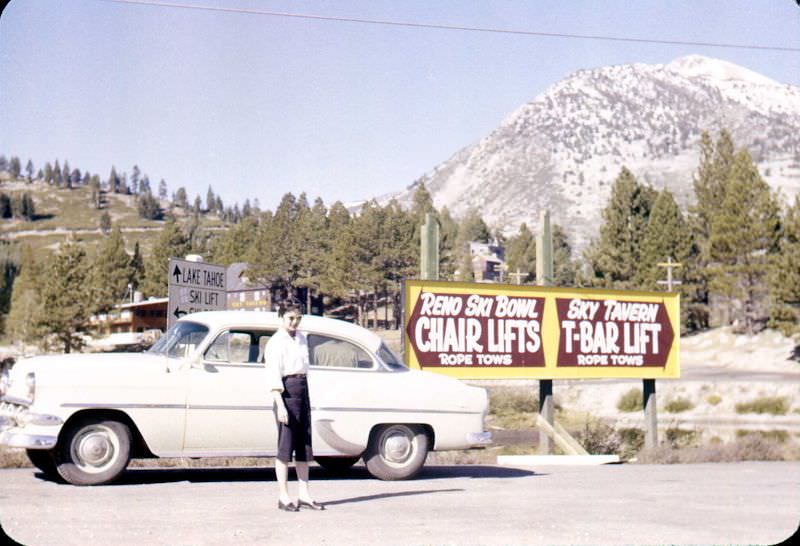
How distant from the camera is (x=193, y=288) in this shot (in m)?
14.9

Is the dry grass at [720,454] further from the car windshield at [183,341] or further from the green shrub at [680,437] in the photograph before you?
the car windshield at [183,341]

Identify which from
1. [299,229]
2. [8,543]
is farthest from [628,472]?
[299,229]

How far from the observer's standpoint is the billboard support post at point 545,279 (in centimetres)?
1620

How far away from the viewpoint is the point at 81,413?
991 centimetres

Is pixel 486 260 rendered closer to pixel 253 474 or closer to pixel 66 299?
pixel 66 299

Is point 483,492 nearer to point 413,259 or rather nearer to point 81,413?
point 81,413

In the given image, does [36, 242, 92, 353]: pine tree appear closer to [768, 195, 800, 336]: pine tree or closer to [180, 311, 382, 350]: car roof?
[768, 195, 800, 336]: pine tree

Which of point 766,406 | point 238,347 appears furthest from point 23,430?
point 766,406

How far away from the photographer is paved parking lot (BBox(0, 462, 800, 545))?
23.5 feet

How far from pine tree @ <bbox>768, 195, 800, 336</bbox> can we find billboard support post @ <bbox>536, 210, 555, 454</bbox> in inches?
1982

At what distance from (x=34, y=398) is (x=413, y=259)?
300 ft

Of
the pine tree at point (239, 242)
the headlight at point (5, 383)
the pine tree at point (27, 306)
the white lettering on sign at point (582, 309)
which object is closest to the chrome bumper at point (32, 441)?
the headlight at point (5, 383)

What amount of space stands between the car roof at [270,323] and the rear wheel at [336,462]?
62.4 inches

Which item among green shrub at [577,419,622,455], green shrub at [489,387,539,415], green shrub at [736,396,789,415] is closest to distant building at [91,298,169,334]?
green shrub at [489,387,539,415]
